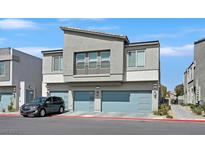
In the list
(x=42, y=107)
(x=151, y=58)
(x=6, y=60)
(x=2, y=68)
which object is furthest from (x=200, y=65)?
(x=2, y=68)

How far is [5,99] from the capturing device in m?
30.4

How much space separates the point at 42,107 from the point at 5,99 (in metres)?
10.3

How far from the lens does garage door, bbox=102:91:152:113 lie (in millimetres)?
24078

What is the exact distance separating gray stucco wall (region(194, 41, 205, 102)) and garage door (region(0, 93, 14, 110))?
840 inches

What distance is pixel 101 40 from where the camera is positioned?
81.8 feet

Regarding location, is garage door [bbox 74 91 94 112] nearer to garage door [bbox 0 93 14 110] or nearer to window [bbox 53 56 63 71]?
window [bbox 53 56 63 71]

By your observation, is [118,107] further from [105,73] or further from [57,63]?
[57,63]

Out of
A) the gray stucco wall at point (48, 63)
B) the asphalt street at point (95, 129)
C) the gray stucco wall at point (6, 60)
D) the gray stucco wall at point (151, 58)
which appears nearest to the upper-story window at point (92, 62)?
the gray stucco wall at point (48, 63)

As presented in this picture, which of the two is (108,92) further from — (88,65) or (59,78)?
(59,78)

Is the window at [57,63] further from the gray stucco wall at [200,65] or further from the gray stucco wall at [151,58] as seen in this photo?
the gray stucco wall at [200,65]

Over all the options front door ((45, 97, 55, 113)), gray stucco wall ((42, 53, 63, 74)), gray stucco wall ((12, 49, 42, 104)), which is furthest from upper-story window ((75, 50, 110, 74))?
gray stucco wall ((12, 49, 42, 104))

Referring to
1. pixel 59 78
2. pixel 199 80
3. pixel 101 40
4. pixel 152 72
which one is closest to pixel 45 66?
pixel 59 78

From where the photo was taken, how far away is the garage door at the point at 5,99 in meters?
30.0

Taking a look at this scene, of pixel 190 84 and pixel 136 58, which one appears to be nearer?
pixel 136 58
